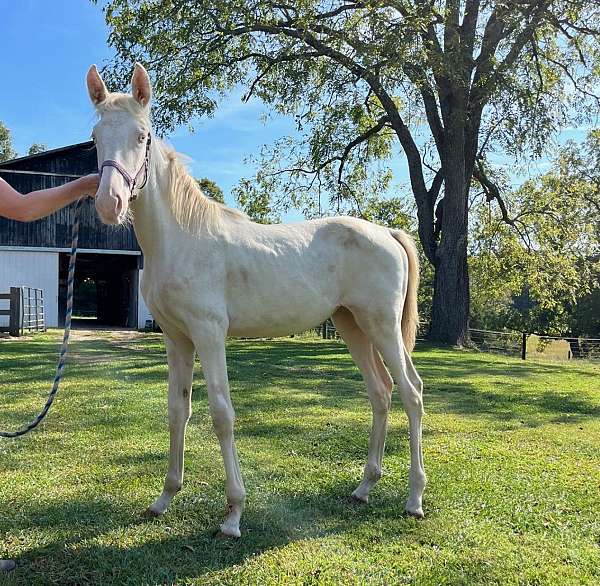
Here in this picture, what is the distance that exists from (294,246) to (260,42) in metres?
14.3

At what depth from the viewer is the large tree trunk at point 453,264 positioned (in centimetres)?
1593

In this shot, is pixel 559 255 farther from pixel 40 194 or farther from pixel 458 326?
pixel 40 194

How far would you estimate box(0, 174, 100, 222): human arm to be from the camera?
101 inches

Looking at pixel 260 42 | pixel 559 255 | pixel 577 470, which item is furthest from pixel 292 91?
pixel 577 470

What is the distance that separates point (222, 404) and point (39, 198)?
4.86 feet

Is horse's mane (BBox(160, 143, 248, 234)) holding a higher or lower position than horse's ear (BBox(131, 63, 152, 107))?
lower

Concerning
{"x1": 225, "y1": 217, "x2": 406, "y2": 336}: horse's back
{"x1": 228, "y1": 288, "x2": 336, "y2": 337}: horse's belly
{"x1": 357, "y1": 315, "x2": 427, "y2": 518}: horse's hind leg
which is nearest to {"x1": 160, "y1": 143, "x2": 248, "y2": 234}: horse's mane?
{"x1": 225, "y1": 217, "x2": 406, "y2": 336}: horse's back

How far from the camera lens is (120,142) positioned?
272cm

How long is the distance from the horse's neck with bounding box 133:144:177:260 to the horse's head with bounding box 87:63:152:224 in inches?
4.4

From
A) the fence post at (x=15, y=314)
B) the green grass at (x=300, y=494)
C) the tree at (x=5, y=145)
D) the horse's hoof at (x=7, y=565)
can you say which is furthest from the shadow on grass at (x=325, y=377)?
the tree at (x=5, y=145)

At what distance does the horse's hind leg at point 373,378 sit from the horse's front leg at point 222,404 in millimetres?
1079

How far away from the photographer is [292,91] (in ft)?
51.3

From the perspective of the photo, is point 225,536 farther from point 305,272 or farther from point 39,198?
point 39,198

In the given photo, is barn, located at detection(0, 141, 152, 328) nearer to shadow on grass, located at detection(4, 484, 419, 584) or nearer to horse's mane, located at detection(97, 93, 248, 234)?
horse's mane, located at detection(97, 93, 248, 234)
